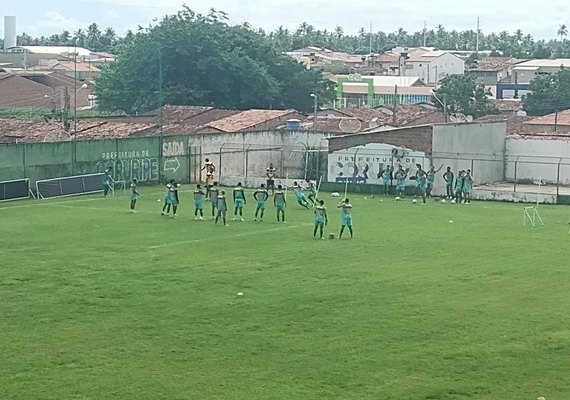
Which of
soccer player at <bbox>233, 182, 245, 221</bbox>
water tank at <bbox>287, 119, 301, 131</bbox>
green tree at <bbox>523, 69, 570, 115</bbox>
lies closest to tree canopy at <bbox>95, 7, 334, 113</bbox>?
water tank at <bbox>287, 119, 301, 131</bbox>

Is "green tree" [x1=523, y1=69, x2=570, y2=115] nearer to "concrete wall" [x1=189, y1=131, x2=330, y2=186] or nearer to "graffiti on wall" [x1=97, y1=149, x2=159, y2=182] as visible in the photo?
"concrete wall" [x1=189, y1=131, x2=330, y2=186]

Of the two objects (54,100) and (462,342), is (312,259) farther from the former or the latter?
(54,100)

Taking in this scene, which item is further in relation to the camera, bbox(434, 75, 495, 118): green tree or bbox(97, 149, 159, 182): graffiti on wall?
bbox(434, 75, 495, 118): green tree

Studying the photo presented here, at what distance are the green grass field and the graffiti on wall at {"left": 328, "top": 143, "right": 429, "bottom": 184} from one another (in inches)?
603

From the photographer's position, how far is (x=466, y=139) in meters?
57.8

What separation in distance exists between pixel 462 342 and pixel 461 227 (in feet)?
62.5

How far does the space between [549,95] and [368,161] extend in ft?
162

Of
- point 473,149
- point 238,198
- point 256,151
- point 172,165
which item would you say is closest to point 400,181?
point 473,149

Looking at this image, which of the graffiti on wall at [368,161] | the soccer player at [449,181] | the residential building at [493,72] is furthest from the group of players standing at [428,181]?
the residential building at [493,72]

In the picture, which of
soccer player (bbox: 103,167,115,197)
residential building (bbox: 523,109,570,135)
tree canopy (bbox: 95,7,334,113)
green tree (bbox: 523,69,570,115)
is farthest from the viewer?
green tree (bbox: 523,69,570,115)

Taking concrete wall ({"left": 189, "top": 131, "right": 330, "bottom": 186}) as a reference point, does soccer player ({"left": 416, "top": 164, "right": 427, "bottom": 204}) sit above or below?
below

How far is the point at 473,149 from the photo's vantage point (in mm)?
58750

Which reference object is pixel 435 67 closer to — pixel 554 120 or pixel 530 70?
pixel 530 70

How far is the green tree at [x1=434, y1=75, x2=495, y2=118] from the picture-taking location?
93625 millimetres
